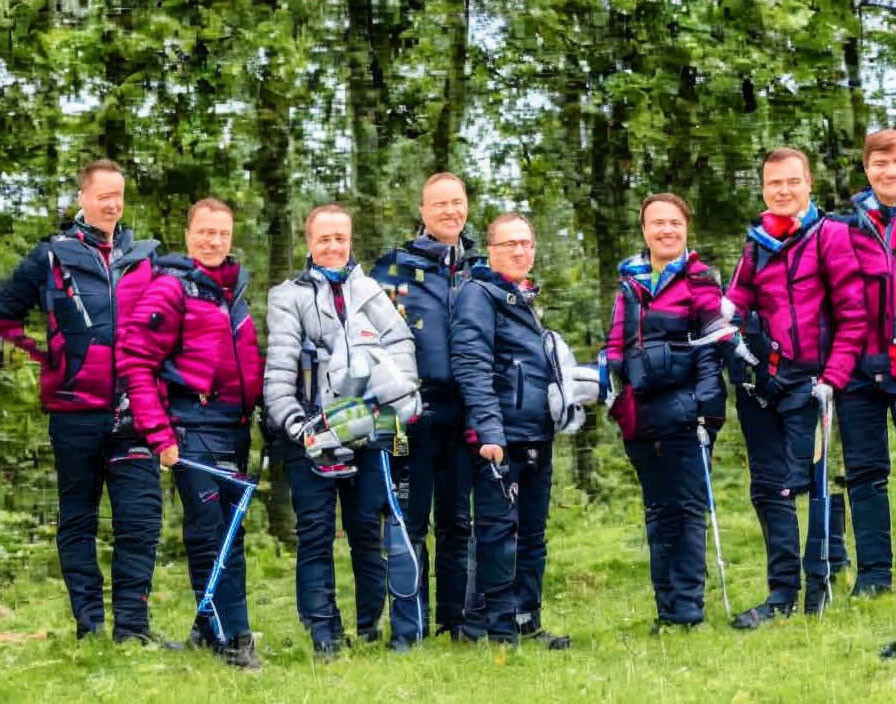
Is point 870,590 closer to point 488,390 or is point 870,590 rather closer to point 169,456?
point 488,390

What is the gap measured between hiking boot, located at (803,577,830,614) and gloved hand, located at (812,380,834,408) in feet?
3.22

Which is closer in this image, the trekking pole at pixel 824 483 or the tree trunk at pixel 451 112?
the trekking pole at pixel 824 483

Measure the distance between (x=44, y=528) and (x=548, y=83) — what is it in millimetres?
6641

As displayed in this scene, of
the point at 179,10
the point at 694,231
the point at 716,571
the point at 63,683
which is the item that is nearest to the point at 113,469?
the point at 63,683

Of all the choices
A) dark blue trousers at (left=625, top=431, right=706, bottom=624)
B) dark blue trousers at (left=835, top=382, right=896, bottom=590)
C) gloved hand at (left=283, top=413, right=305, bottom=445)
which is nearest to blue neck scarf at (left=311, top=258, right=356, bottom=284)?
gloved hand at (left=283, top=413, right=305, bottom=445)

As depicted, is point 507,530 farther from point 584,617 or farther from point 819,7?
point 819,7

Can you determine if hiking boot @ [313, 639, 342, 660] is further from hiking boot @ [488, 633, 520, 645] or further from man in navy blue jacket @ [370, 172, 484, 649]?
hiking boot @ [488, 633, 520, 645]

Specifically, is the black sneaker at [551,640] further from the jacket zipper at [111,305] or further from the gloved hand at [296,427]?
the jacket zipper at [111,305]

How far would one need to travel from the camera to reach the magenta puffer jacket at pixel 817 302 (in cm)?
736

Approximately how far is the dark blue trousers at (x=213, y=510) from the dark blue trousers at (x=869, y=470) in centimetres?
335

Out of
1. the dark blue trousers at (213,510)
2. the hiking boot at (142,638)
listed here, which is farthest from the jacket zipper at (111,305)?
the hiking boot at (142,638)

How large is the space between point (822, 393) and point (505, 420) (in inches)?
66.8

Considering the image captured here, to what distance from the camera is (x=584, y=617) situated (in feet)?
28.6

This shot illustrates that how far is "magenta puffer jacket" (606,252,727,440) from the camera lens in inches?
291
